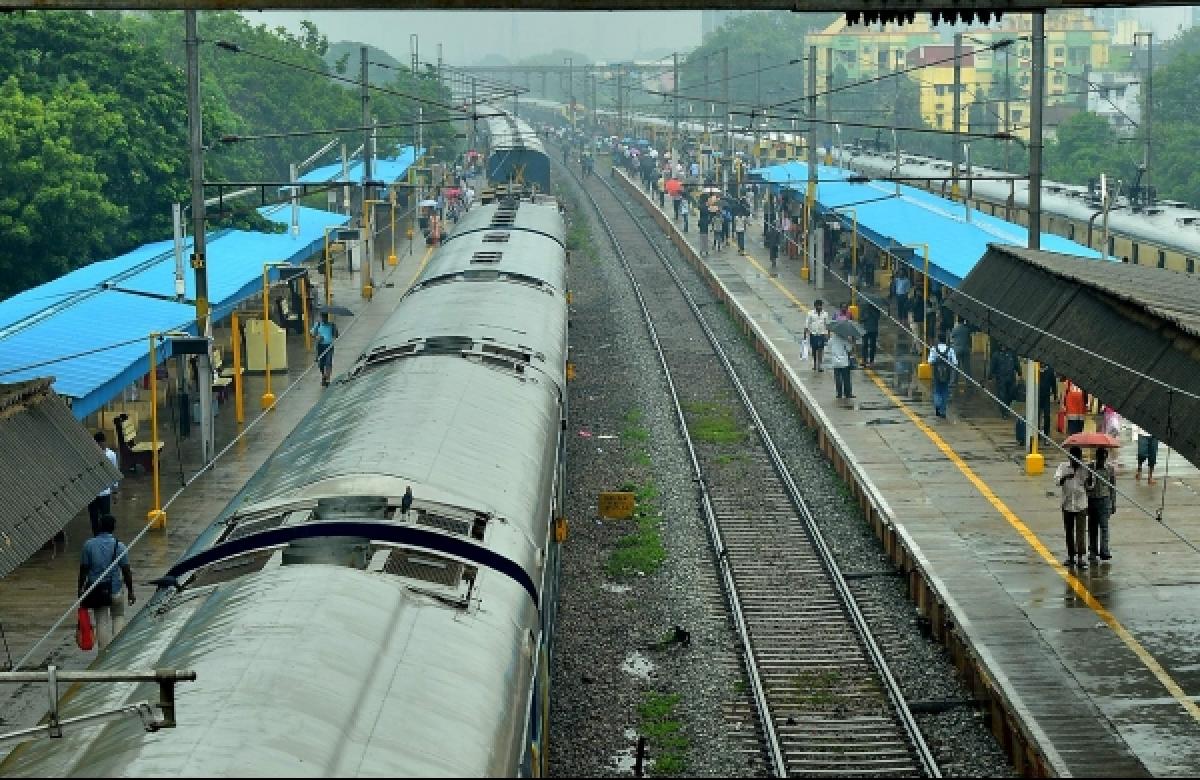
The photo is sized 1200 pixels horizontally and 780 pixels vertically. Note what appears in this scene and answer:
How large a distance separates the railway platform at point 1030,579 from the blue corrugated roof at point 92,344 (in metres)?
8.96

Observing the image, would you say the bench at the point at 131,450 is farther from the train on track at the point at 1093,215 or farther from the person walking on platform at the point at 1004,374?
the train on track at the point at 1093,215

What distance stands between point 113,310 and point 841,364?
1100 centimetres

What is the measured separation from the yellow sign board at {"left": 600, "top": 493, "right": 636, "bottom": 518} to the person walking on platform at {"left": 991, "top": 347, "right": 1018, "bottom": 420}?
27.3 ft

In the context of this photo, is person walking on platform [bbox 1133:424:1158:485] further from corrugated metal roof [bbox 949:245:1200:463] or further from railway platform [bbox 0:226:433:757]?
railway platform [bbox 0:226:433:757]

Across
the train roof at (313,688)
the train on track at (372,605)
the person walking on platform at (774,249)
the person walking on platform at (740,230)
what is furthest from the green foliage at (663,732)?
the person walking on platform at (740,230)

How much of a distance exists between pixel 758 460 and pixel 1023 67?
316 feet

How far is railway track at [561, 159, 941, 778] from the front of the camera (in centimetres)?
1376

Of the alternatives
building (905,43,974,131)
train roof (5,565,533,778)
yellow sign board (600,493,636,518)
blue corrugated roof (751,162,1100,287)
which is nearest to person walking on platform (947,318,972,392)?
blue corrugated roof (751,162,1100,287)

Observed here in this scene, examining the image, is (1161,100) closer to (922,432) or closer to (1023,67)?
(1023,67)

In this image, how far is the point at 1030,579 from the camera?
18.2m

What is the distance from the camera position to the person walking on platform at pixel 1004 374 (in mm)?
26922

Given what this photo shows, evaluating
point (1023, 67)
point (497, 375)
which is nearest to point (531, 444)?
point (497, 375)

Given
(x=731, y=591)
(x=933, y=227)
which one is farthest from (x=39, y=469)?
(x=933, y=227)

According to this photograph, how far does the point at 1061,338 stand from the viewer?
1859cm
